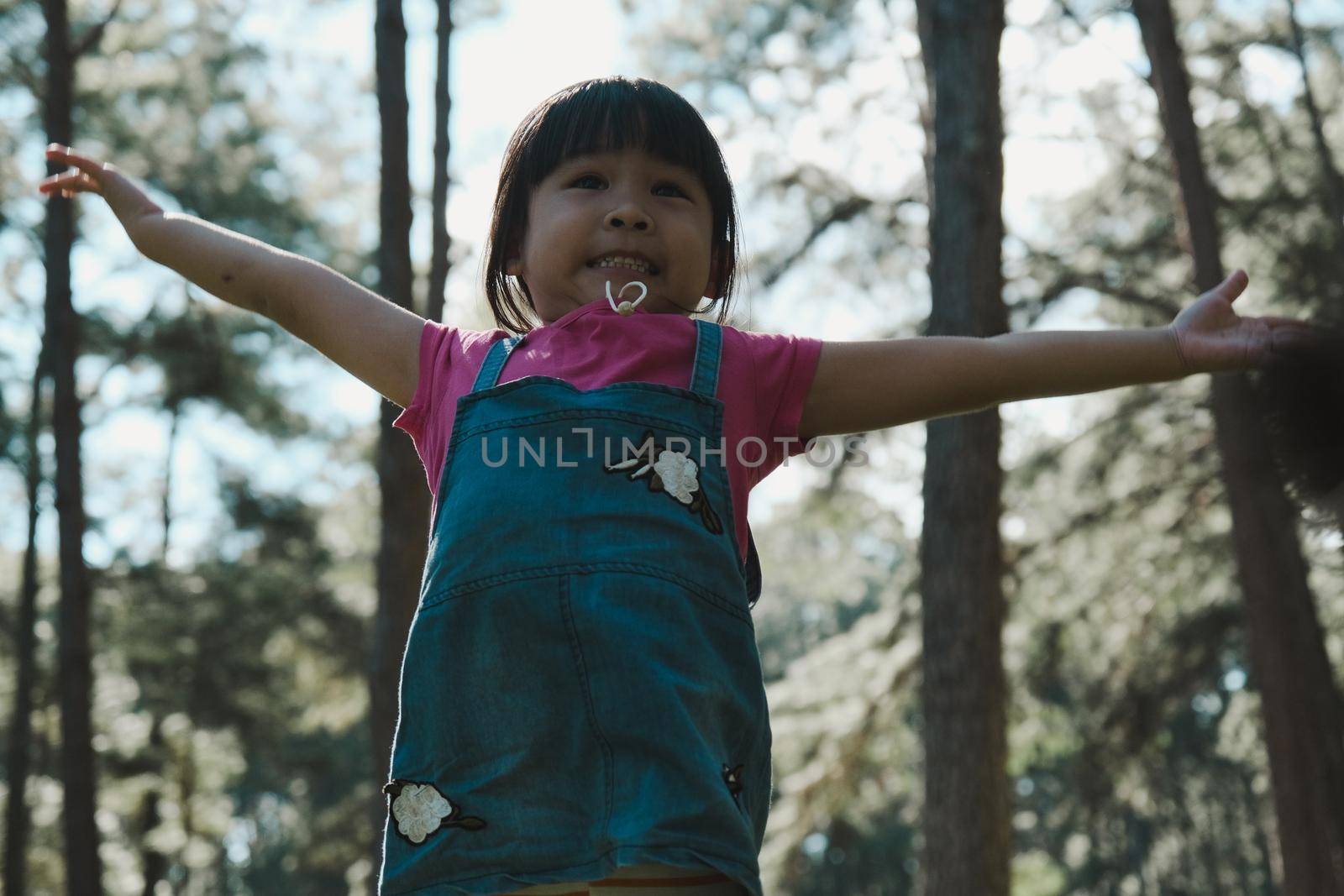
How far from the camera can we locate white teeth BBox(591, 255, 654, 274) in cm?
192

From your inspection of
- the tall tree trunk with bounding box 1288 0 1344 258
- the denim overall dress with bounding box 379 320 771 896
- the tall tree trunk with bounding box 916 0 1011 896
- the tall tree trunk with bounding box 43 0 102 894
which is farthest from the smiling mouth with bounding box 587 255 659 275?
the tall tree trunk with bounding box 43 0 102 894

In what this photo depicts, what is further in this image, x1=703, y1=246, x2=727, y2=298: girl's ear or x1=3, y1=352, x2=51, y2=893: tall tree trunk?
x1=3, y1=352, x2=51, y2=893: tall tree trunk

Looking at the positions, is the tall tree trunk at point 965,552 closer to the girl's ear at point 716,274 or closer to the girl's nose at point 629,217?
the girl's ear at point 716,274

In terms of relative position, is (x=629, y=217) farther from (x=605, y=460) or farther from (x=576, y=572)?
(x=576, y=572)

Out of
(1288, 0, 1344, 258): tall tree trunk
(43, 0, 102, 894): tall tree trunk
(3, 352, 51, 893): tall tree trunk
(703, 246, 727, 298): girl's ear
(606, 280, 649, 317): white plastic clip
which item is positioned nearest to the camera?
(606, 280, 649, 317): white plastic clip

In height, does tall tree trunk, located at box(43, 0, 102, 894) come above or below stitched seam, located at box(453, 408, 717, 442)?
above

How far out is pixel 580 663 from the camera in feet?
5.16

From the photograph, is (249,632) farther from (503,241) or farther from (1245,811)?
(1245,811)

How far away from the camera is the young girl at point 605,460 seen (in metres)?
1.54

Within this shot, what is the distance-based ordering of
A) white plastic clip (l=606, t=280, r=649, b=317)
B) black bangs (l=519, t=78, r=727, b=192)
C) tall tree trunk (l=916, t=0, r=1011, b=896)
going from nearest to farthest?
white plastic clip (l=606, t=280, r=649, b=317)
black bangs (l=519, t=78, r=727, b=192)
tall tree trunk (l=916, t=0, r=1011, b=896)

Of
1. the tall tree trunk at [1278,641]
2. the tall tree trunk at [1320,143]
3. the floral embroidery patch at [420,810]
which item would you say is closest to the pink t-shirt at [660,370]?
the floral embroidery patch at [420,810]

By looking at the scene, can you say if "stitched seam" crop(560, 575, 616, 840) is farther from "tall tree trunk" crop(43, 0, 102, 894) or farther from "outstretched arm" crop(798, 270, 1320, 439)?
"tall tree trunk" crop(43, 0, 102, 894)

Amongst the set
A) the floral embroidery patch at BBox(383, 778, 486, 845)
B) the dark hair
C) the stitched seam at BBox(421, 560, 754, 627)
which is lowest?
the floral embroidery patch at BBox(383, 778, 486, 845)

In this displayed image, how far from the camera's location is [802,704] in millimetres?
9344
